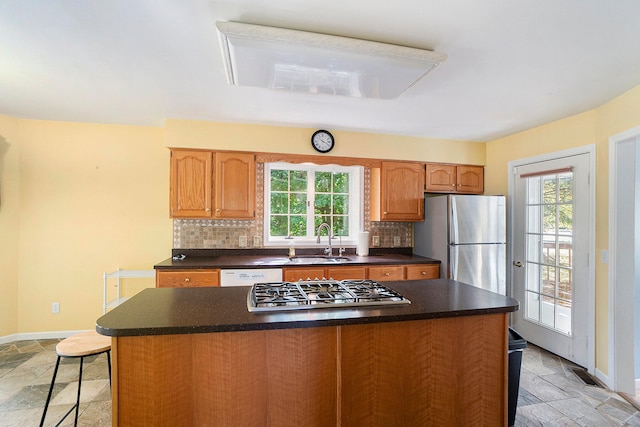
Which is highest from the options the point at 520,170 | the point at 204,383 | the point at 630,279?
the point at 520,170

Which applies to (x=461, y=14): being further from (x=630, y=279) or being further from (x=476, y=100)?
(x=630, y=279)

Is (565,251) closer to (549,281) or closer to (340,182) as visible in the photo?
(549,281)

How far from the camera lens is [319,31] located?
1630mm

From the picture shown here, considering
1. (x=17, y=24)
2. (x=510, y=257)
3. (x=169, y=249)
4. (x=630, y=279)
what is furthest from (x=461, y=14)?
(x=169, y=249)

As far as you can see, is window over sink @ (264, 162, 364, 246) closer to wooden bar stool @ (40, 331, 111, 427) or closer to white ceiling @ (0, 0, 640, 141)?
white ceiling @ (0, 0, 640, 141)

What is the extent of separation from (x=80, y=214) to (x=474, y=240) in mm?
4424

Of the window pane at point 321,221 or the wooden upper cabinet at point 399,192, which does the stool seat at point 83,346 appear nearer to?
the window pane at point 321,221

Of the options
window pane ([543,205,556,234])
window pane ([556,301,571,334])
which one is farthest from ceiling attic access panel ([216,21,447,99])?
window pane ([556,301,571,334])

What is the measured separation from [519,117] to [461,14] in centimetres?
195

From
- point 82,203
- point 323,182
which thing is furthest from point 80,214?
point 323,182

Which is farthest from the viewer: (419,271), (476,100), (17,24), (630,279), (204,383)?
(419,271)

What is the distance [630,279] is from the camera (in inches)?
94.4

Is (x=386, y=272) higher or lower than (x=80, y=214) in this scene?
lower

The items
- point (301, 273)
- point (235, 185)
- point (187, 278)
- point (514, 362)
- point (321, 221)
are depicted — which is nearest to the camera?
point (514, 362)
